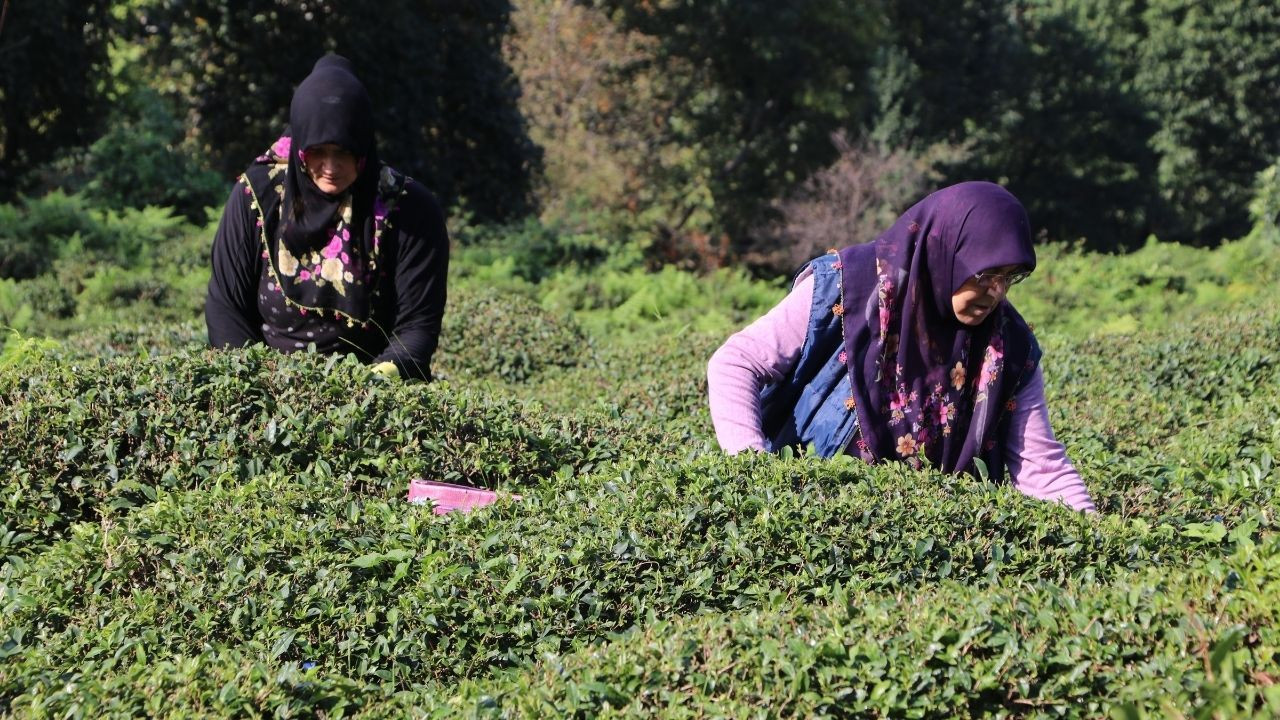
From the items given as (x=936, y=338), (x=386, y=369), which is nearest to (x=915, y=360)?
(x=936, y=338)

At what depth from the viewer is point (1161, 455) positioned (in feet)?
17.8

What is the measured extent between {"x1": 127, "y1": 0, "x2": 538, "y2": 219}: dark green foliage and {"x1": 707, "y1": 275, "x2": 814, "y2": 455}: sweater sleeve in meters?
17.4

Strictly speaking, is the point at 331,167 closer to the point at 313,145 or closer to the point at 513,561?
the point at 313,145

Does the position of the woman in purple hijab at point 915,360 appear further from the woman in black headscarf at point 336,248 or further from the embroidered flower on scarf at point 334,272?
the embroidered flower on scarf at point 334,272

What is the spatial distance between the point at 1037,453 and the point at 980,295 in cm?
57

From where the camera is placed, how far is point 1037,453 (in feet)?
13.4

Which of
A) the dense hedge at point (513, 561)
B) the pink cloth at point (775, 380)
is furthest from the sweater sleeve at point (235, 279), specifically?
the pink cloth at point (775, 380)

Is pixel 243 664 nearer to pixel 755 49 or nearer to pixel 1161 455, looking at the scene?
pixel 1161 455

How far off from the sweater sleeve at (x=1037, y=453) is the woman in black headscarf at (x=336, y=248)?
2060mm

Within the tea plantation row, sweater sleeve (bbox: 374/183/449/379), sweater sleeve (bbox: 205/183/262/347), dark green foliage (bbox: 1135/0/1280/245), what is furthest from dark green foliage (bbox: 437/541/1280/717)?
dark green foliage (bbox: 1135/0/1280/245)

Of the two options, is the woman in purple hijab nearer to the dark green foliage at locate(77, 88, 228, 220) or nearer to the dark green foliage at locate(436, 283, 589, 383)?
the dark green foliage at locate(436, 283, 589, 383)

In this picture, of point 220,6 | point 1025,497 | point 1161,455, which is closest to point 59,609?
point 1025,497

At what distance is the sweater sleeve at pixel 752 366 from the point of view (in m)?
3.87

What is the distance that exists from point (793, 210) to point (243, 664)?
26.7m
